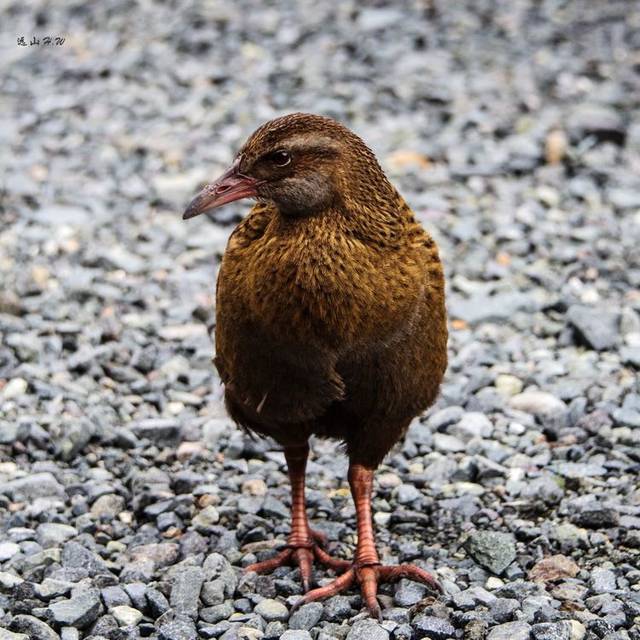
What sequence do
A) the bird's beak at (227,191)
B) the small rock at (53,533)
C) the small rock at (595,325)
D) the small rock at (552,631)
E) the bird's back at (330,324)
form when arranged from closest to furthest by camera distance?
1. the small rock at (552,631)
2. the bird's back at (330,324)
3. the bird's beak at (227,191)
4. the small rock at (53,533)
5. the small rock at (595,325)

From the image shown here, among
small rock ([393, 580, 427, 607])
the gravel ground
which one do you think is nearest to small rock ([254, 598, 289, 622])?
the gravel ground

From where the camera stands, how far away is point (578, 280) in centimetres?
761

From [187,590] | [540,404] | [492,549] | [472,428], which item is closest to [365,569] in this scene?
[492,549]

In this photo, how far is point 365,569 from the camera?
486 centimetres

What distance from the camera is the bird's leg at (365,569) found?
4785mm

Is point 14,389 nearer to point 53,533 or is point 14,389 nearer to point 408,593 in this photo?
point 53,533

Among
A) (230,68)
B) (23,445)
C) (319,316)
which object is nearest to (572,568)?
(319,316)

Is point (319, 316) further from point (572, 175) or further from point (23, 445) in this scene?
point (572, 175)

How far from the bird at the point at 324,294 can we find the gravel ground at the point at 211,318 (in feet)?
1.81

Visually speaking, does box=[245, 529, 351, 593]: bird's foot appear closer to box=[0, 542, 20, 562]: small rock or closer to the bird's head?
box=[0, 542, 20, 562]: small rock

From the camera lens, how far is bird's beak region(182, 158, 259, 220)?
179 inches

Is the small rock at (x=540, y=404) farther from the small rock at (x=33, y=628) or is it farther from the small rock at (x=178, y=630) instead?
the small rock at (x=33, y=628)

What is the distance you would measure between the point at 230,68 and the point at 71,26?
1.79m

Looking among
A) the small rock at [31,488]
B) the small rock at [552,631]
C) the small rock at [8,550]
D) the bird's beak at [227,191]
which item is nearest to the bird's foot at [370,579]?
the small rock at [552,631]
